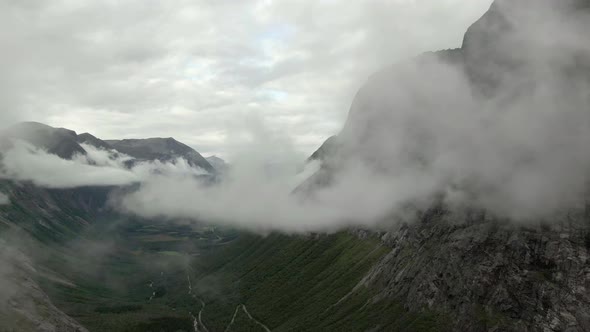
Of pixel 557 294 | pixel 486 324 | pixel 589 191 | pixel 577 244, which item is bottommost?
pixel 486 324

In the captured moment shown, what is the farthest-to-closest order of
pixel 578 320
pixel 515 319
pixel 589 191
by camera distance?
1. pixel 589 191
2. pixel 515 319
3. pixel 578 320

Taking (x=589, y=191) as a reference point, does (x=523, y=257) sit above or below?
below

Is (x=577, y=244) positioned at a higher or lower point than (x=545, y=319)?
higher

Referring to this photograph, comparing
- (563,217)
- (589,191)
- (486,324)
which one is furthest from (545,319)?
(589,191)

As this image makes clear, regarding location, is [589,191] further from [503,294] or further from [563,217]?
[503,294]

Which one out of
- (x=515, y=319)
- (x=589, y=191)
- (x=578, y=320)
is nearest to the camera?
(x=578, y=320)

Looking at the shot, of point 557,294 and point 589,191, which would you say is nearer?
point 557,294

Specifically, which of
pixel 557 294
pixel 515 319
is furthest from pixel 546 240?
pixel 515 319

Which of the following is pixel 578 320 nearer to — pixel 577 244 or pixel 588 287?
pixel 588 287

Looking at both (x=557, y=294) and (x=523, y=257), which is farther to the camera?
(x=523, y=257)
